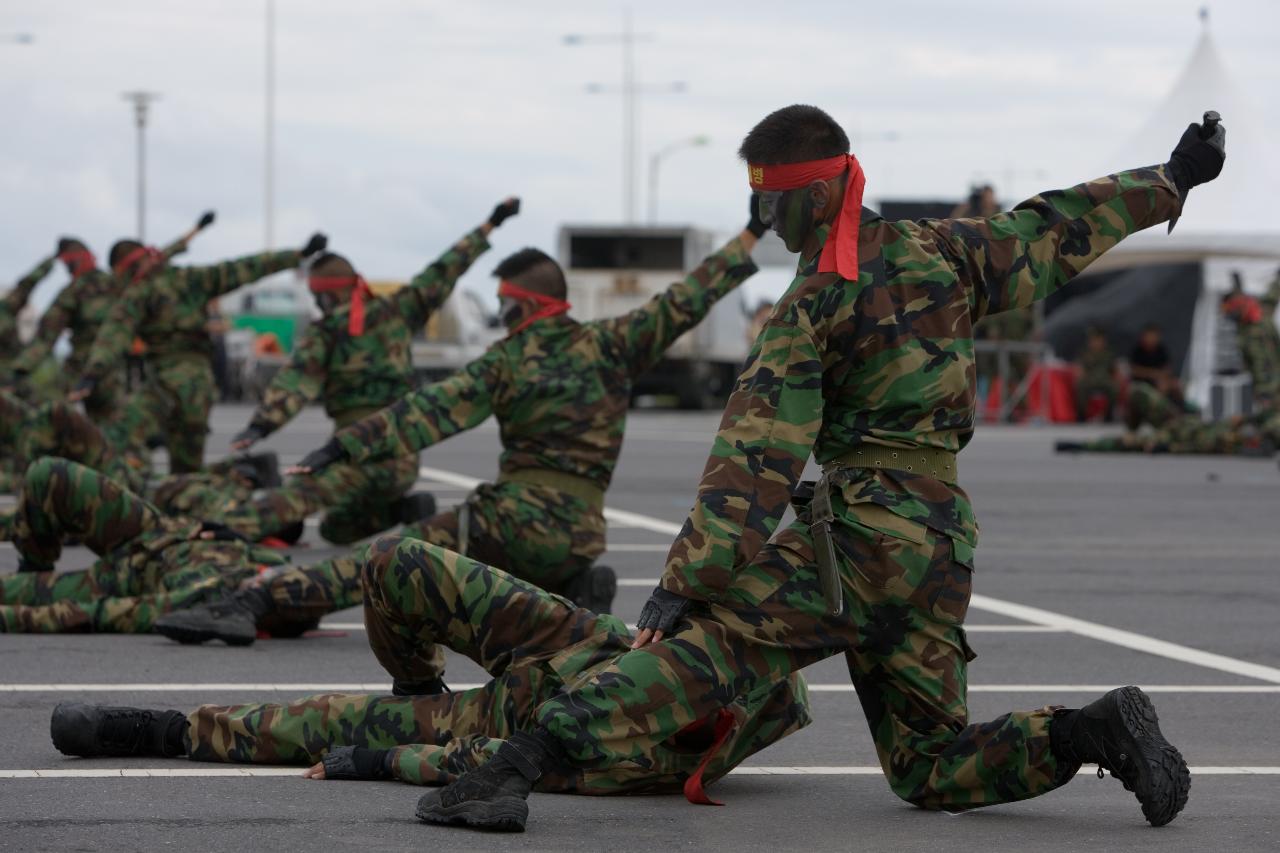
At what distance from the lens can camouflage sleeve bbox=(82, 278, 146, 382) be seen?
55.3 ft

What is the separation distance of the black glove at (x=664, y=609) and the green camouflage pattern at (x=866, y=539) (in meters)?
0.05

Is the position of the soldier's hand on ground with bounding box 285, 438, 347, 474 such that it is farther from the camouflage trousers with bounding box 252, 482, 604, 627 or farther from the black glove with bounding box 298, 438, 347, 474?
the camouflage trousers with bounding box 252, 482, 604, 627

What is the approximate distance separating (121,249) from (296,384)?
6320mm

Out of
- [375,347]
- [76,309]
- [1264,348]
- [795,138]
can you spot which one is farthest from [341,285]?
[1264,348]

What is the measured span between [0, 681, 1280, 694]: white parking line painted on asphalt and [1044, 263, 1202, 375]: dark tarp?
97.5 ft

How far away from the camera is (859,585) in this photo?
5832mm

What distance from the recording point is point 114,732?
6660 millimetres

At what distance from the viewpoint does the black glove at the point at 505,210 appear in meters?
13.8

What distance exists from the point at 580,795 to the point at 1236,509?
536 inches

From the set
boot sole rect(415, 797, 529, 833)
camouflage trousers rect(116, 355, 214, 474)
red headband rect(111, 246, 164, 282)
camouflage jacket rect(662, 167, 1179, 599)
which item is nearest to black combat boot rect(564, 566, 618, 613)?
camouflage jacket rect(662, 167, 1179, 599)

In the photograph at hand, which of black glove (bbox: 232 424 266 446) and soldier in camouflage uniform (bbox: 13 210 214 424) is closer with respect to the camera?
black glove (bbox: 232 424 266 446)

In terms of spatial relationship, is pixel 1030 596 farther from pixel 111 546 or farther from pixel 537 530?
pixel 111 546

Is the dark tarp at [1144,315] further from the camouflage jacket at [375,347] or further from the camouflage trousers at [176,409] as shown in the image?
the camouflage jacket at [375,347]

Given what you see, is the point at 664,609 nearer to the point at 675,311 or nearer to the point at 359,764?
the point at 359,764
